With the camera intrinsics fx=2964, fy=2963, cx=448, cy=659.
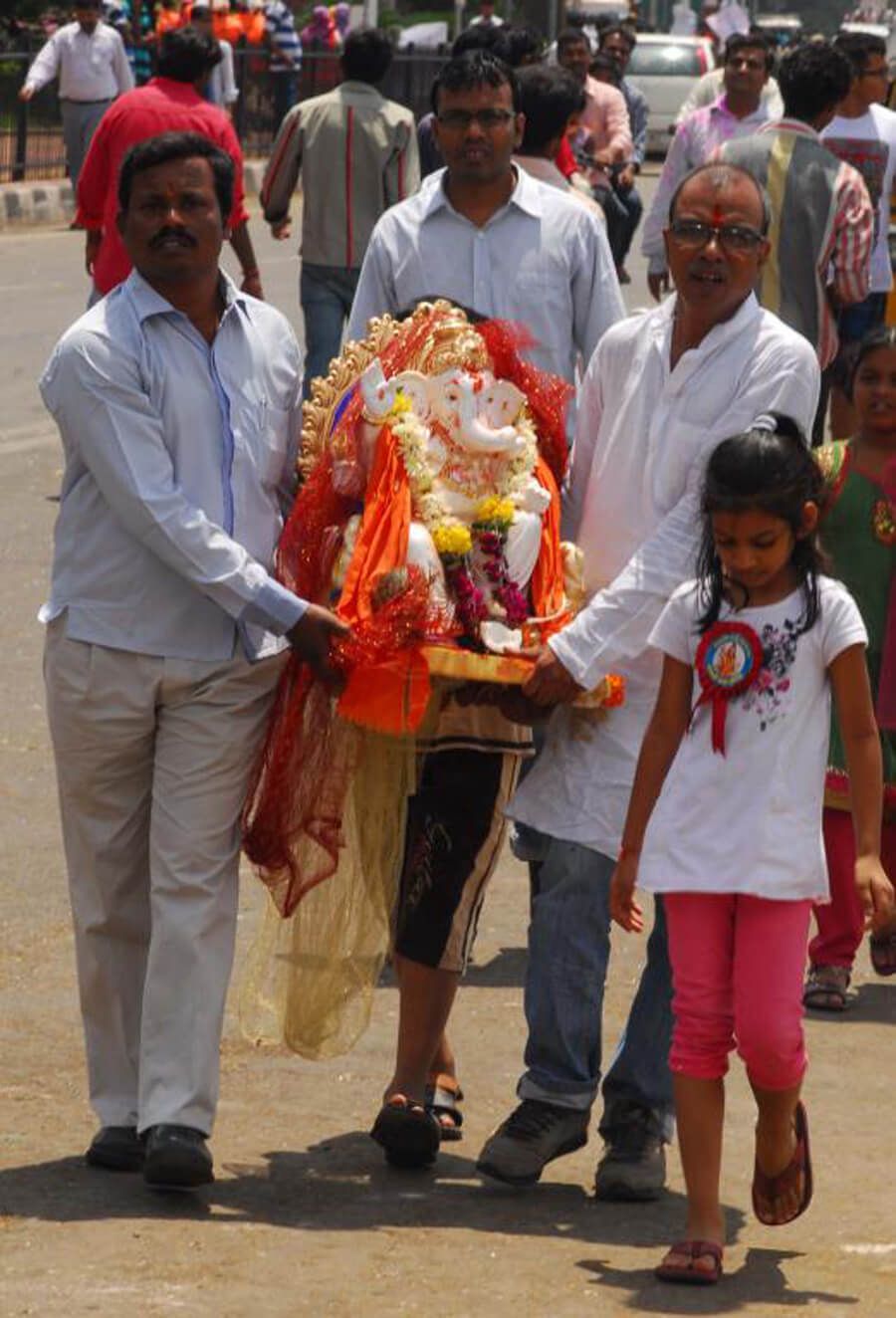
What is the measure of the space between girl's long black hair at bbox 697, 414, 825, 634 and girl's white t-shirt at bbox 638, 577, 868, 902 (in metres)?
0.03

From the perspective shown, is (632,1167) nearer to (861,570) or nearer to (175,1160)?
(175,1160)

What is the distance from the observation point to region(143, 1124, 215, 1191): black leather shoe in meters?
5.28

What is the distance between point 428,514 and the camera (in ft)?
17.5

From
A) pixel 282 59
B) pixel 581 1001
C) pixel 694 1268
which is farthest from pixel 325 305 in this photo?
pixel 282 59

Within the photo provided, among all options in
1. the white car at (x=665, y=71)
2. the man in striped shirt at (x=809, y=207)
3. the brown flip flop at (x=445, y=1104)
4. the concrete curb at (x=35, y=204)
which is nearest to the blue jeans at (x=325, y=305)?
the man in striped shirt at (x=809, y=207)

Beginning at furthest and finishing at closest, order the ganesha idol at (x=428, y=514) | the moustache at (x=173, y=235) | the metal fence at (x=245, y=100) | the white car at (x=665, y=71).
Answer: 1. the white car at (x=665, y=71)
2. the metal fence at (x=245, y=100)
3. the moustache at (x=173, y=235)
4. the ganesha idol at (x=428, y=514)

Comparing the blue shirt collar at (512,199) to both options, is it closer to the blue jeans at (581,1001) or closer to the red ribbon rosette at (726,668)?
the blue jeans at (581,1001)

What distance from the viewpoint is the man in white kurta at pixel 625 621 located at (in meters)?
5.32

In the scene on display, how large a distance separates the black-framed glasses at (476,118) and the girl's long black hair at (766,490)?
1587 millimetres

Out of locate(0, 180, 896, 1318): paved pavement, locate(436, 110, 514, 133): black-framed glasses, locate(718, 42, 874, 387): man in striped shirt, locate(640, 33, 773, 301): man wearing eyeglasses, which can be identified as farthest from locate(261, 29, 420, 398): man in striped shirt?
locate(436, 110, 514, 133): black-framed glasses

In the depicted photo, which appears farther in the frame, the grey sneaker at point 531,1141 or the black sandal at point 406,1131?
the black sandal at point 406,1131

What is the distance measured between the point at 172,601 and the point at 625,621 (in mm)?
822

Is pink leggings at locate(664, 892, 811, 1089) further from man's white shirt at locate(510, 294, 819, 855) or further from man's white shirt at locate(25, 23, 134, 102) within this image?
man's white shirt at locate(25, 23, 134, 102)

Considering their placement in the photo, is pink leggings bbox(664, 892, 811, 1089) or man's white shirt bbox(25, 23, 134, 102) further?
man's white shirt bbox(25, 23, 134, 102)
